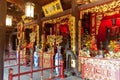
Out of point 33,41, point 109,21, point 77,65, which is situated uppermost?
point 109,21

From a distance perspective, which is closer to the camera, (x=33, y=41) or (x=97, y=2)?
(x=97, y=2)

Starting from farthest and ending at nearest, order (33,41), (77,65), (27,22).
Result: (27,22)
(33,41)
(77,65)

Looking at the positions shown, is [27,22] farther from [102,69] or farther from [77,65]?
[102,69]

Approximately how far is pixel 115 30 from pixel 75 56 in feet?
9.83

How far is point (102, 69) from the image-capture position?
15.4 feet

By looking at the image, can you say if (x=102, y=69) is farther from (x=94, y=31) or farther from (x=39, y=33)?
(x=39, y=33)

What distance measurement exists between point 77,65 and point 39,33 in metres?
3.25

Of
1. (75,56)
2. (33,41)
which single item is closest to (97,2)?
(75,56)

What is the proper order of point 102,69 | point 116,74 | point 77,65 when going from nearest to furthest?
point 116,74 < point 102,69 < point 77,65

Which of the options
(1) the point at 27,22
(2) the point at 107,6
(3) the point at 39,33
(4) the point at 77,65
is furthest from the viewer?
(1) the point at 27,22

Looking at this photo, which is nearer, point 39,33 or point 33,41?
point 39,33

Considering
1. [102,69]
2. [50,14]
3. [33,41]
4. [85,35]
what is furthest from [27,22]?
[102,69]

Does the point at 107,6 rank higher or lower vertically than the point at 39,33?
higher

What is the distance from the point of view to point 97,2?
551 cm
